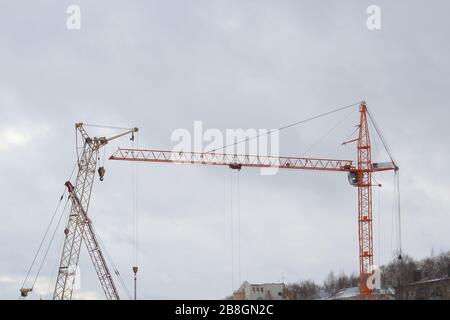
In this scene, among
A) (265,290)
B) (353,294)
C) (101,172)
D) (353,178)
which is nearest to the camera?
(101,172)

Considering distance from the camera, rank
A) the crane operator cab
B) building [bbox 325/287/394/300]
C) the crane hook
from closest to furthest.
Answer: the crane hook, the crane operator cab, building [bbox 325/287/394/300]

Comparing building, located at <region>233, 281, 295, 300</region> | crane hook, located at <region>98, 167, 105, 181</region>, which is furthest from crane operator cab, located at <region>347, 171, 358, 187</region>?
crane hook, located at <region>98, 167, 105, 181</region>

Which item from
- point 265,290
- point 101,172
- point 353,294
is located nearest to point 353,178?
point 265,290

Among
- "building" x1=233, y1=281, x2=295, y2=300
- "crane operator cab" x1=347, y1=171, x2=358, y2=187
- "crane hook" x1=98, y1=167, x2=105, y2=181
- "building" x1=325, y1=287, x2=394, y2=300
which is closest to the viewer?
"crane hook" x1=98, y1=167, x2=105, y2=181

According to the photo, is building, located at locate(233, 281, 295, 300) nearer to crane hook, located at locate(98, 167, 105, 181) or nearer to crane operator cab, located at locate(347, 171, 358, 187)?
crane operator cab, located at locate(347, 171, 358, 187)

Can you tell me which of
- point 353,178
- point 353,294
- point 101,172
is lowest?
point 353,294

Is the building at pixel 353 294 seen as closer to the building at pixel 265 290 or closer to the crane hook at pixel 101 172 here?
the building at pixel 265 290

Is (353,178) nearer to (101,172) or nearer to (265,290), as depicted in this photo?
(265,290)

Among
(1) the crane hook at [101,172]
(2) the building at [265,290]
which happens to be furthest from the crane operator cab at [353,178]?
(1) the crane hook at [101,172]

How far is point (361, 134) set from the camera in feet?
481

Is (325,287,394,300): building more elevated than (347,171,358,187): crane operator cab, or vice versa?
(347,171,358,187): crane operator cab

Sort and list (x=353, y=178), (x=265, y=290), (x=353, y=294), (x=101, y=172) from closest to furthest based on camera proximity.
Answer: (x=101, y=172) → (x=353, y=178) → (x=265, y=290) → (x=353, y=294)

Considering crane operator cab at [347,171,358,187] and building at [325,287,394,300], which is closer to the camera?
crane operator cab at [347,171,358,187]
